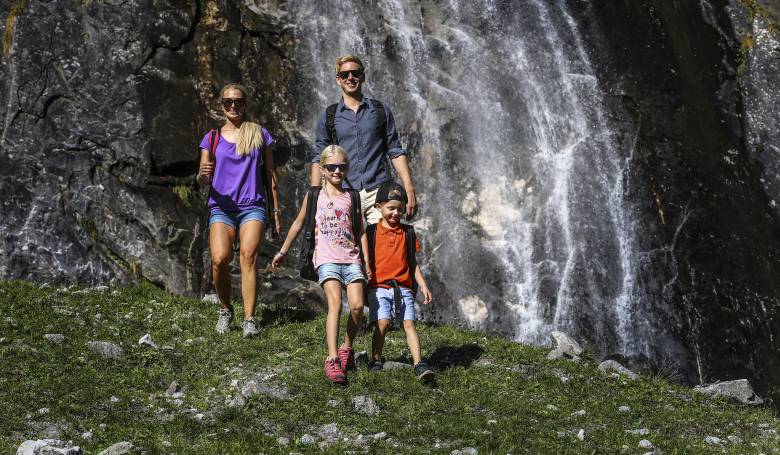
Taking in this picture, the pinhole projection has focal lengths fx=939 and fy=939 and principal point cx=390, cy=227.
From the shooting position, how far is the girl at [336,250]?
816 centimetres

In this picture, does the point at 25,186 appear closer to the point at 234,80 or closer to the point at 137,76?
the point at 137,76

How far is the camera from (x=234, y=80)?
16.0 m

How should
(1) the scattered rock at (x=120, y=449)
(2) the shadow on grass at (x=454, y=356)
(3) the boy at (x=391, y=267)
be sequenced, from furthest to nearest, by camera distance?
(2) the shadow on grass at (x=454, y=356) → (3) the boy at (x=391, y=267) → (1) the scattered rock at (x=120, y=449)

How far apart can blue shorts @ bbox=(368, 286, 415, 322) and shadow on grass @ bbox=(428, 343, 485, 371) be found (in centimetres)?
87

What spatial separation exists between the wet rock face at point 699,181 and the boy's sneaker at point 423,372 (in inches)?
291

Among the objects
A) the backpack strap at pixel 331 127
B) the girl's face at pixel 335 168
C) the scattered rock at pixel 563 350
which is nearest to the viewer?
the girl's face at pixel 335 168

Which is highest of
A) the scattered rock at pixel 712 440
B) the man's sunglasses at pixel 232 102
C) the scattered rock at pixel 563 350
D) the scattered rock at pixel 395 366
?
the man's sunglasses at pixel 232 102

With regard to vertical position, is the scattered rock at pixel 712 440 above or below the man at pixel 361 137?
below

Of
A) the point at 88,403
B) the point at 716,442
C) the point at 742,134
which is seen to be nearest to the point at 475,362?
the point at 716,442

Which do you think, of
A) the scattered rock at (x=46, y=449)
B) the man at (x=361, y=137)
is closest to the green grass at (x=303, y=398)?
the scattered rock at (x=46, y=449)

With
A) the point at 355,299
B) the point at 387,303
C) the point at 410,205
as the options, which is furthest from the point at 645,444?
the point at 410,205

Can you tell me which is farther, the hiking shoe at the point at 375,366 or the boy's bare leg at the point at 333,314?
the hiking shoe at the point at 375,366

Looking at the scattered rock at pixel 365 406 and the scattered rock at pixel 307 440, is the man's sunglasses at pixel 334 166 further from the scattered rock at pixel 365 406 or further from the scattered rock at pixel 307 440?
the scattered rock at pixel 307 440

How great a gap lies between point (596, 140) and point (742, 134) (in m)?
3.31
